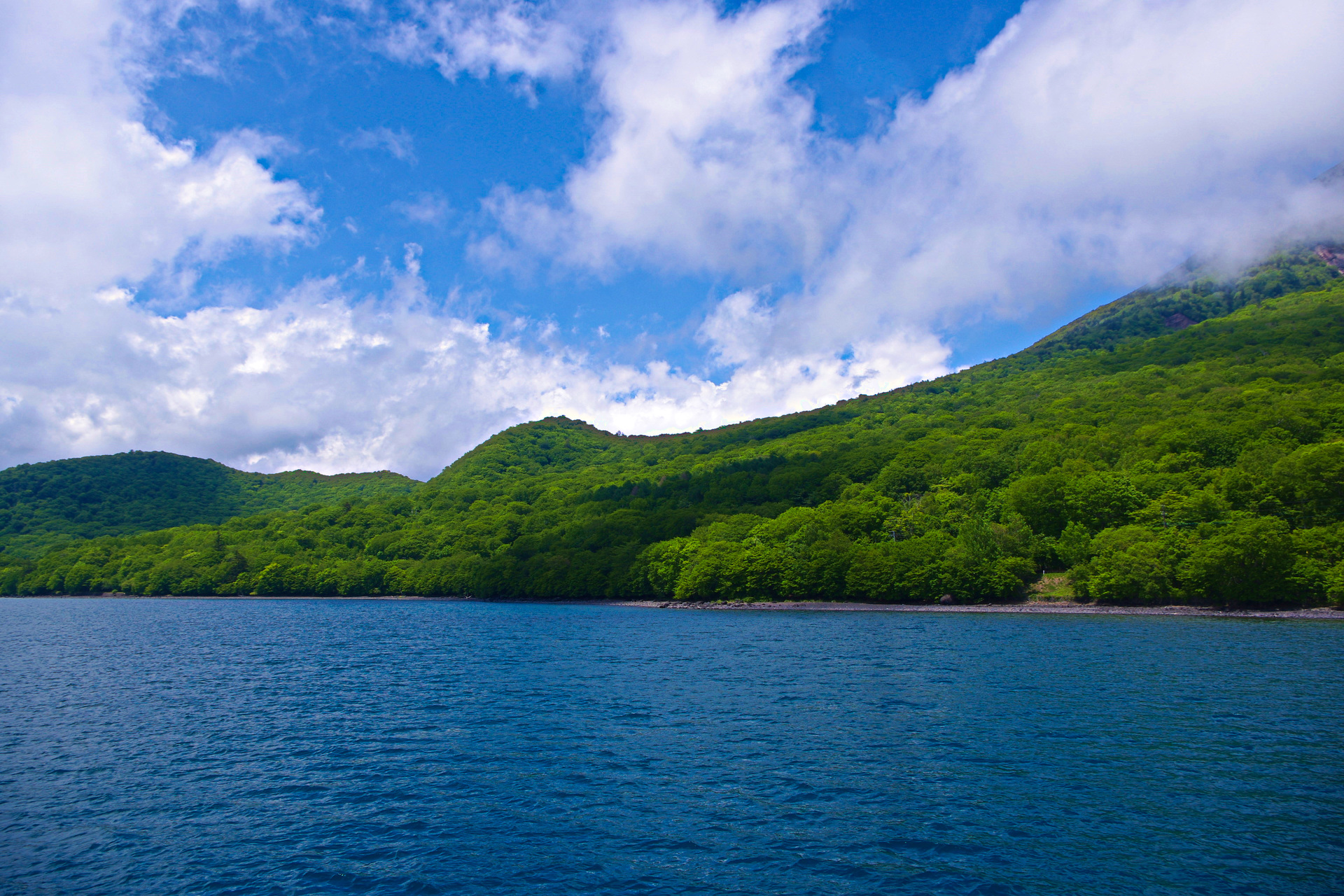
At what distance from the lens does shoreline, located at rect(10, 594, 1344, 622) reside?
262 feet

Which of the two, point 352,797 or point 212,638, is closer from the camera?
point 352,797

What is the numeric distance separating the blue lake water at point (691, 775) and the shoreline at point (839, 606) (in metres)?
32.2

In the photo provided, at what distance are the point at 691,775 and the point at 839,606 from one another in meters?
95.8

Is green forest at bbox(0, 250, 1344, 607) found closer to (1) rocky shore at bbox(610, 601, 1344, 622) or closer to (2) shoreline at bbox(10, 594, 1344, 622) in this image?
(2) shoreline at bbox(10, 594, 1344, 622)

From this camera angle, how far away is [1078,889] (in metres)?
16.1

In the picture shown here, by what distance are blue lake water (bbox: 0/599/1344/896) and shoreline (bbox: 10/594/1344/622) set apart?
32182 mm

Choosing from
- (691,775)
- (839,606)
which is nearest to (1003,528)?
(839,606)

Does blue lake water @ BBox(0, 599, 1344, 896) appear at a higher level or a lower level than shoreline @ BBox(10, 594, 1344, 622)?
lower

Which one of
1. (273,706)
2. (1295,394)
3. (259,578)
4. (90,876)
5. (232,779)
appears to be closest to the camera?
(90,876)

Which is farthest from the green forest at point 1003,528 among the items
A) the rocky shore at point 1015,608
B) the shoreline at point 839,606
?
the rocky shore at point 1015,608

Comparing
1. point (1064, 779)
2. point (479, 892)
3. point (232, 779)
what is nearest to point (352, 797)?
point (232, 779)

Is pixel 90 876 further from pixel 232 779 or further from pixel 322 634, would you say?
pixel 322 634

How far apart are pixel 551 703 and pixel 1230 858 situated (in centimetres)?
3021

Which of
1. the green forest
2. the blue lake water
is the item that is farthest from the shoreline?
the blue lake water
